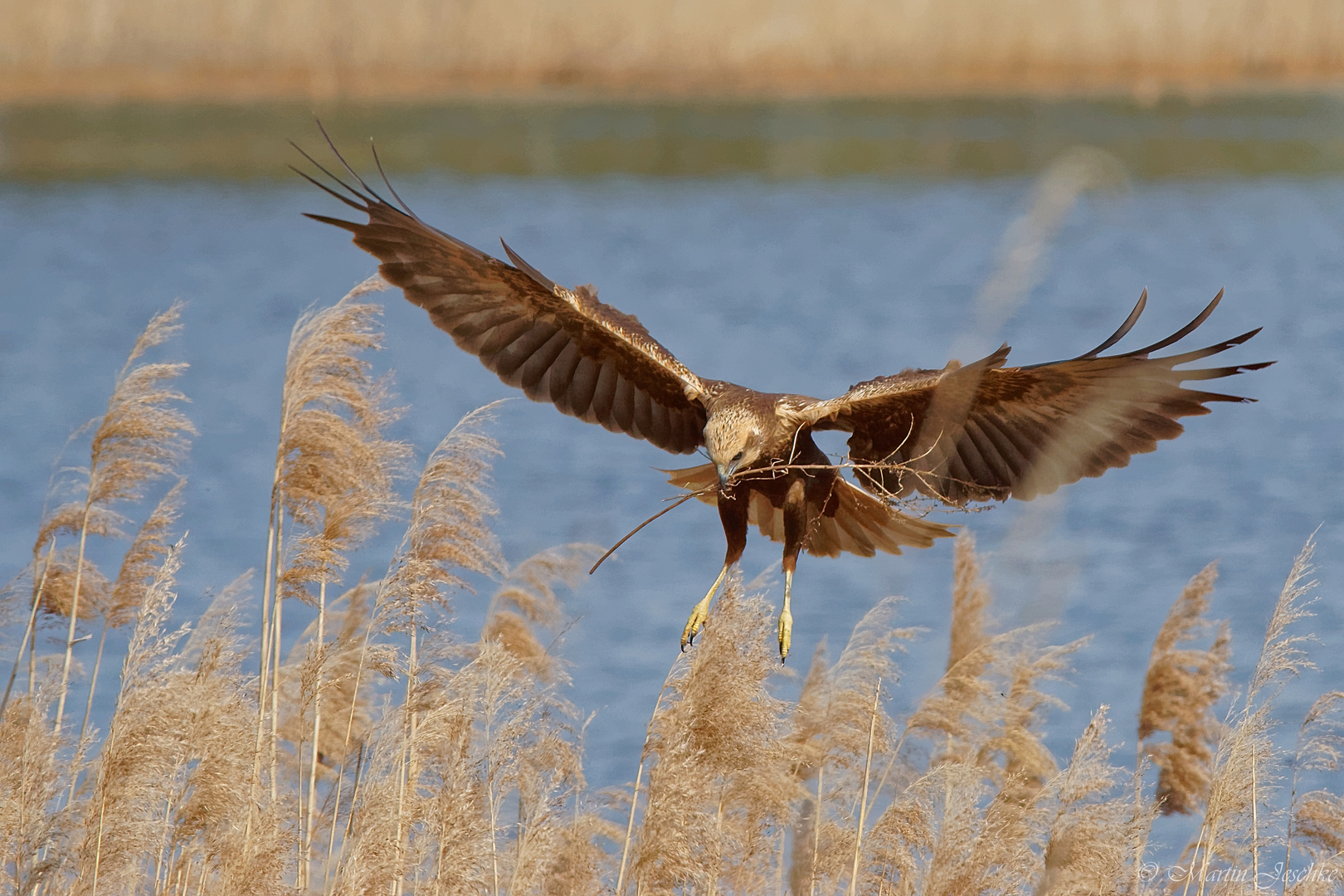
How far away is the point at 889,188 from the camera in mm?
23406

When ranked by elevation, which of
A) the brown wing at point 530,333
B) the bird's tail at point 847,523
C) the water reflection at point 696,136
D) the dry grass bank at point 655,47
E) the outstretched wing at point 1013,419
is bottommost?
the bird's tail at point 847,523

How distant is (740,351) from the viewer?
1638cm

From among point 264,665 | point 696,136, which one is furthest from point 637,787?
point 696,136

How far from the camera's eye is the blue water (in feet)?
32.0

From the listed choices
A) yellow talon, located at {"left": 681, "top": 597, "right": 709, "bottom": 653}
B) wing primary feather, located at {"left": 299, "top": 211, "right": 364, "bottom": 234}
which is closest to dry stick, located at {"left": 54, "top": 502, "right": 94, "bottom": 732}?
wing primary feather, located at {"left": 299, "top": 211, "right": 364, "bottom": 234}

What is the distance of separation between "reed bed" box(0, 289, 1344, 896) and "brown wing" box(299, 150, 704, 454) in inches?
34.2

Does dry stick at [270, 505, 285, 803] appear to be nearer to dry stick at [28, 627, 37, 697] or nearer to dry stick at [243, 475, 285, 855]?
dry stick at [243, 475, 285, 855]

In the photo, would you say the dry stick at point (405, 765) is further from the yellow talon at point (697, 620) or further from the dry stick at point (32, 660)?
the dry stick at point (32, 660)

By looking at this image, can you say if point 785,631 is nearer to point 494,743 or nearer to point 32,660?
point 494,743

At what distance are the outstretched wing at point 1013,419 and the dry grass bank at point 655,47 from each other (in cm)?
1909

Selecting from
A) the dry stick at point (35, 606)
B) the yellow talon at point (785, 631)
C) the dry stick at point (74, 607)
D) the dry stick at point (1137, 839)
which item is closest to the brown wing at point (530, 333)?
the yellow talon at point (785, 631)

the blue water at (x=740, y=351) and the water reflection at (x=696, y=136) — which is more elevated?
the water reflection at (x=696, y=136)

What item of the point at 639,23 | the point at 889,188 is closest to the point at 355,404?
the point at 889,188

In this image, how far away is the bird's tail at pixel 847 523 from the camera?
5258 millimetres
